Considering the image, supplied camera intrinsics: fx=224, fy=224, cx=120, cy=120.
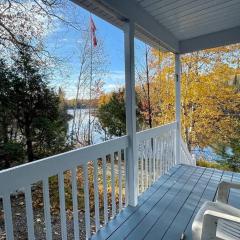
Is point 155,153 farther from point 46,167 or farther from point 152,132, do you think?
point 46,167

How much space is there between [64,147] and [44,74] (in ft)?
2.79

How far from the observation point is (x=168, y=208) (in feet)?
9.18

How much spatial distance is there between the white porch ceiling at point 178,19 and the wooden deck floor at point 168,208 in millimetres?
2277

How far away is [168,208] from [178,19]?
2.62 metres

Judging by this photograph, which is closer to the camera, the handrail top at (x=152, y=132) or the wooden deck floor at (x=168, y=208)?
the wooden deck floor at (x=168, y=208)

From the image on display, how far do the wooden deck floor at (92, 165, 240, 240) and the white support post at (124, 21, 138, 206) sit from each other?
286 millimetres

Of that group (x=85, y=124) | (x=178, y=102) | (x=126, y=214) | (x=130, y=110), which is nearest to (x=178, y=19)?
(x=130, y=110)

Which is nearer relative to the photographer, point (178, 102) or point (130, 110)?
point (130, 110)

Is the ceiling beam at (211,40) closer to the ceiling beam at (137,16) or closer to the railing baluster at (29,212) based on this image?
the ceiling beam at (137,16)

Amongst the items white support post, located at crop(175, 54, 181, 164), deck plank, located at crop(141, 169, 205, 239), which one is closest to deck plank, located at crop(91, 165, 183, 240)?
deck plank, located at crop(141, 169, 205, 239)

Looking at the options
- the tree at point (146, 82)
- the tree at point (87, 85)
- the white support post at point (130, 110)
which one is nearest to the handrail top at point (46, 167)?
the white support post at point (130, 110)

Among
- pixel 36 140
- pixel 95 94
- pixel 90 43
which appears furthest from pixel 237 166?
pixel 36 140

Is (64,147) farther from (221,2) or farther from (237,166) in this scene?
(237,166)

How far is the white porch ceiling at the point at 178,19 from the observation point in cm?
250
